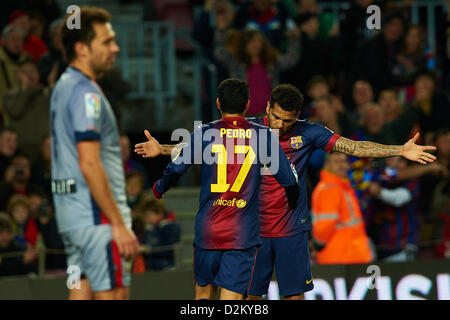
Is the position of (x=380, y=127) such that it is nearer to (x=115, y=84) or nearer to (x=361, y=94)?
(x=361, y=94)

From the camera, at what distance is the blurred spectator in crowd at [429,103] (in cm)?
1105

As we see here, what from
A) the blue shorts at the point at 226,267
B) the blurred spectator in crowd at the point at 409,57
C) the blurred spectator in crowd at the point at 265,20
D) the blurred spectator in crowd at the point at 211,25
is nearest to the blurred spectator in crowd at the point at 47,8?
the blurred spectator in crowd at the point at 211,25

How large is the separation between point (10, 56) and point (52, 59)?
0.72m

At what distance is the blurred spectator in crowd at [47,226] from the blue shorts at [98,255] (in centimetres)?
408

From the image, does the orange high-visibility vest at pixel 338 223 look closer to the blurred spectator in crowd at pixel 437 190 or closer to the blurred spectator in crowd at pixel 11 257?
the blurred spectator in crowd at pixel 437 190

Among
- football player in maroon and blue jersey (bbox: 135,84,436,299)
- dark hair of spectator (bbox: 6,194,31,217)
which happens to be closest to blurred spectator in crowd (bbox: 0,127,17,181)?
dark hair of spectator (bbox: 6,194,31,217)

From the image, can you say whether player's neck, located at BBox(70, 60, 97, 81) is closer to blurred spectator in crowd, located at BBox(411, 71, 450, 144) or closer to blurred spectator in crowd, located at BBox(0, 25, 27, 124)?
blurred spectator in crowd, located at BBox(0, 25, 27, 124)

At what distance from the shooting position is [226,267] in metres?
5.96

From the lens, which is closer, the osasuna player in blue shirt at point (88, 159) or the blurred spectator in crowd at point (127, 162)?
the osasuna player in blue shirt at point (88, 159)

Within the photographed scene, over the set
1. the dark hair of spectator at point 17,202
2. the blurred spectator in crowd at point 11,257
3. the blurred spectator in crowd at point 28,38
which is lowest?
the blurred spectator in crowd at point 11,257

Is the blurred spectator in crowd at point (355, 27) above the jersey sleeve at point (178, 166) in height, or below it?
above
